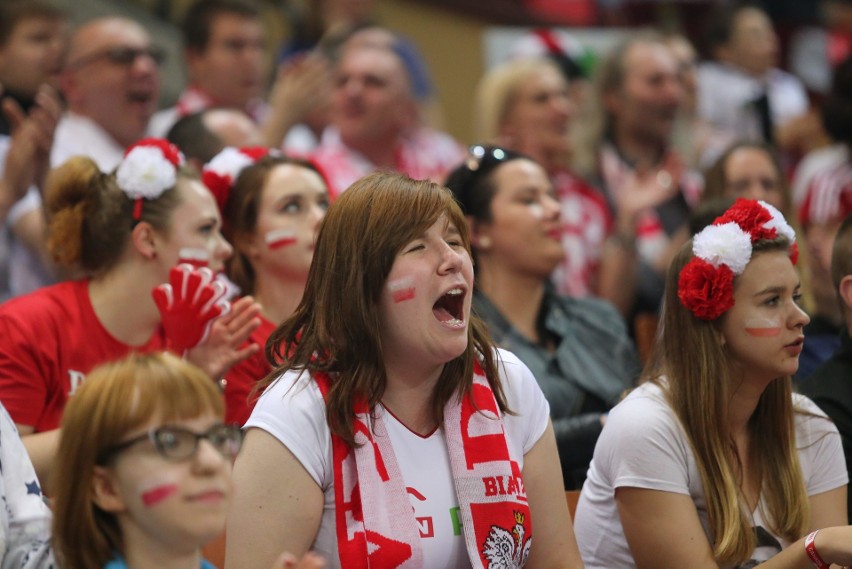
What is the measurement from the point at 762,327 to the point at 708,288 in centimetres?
17

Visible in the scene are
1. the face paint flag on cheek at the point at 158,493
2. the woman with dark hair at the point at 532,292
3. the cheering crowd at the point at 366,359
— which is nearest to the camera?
the face paint flag on cheek at the point at 158,493

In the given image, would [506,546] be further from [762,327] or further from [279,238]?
[279,238]

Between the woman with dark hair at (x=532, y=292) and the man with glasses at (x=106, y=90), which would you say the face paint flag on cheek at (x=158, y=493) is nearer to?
the woman with dark hair at (x=532, y=292)

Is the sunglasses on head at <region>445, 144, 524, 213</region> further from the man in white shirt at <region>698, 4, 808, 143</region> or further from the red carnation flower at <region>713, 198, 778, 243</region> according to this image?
the man in white shirt at <region>698, 4, 808, 143</region>

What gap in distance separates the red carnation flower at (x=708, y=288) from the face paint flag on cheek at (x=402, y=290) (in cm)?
74

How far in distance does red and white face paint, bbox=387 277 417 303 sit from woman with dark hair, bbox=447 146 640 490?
1.52 meters

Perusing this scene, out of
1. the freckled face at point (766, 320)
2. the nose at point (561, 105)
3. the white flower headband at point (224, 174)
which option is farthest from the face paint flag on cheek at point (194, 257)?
the nose at point (561, 105)

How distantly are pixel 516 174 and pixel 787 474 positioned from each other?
1697 mm

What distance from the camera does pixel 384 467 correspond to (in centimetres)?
256

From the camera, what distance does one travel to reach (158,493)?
77.7 inches

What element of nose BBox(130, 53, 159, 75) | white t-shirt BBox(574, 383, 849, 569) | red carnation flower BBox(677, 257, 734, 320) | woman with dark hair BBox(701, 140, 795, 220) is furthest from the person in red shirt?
woman with dark hair BBox(701, 140, 795, 220)

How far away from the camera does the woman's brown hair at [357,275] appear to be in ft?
8.60

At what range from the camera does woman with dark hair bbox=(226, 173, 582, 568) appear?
99.0 inches

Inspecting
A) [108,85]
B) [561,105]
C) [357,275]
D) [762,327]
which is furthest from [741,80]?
[357,275]
